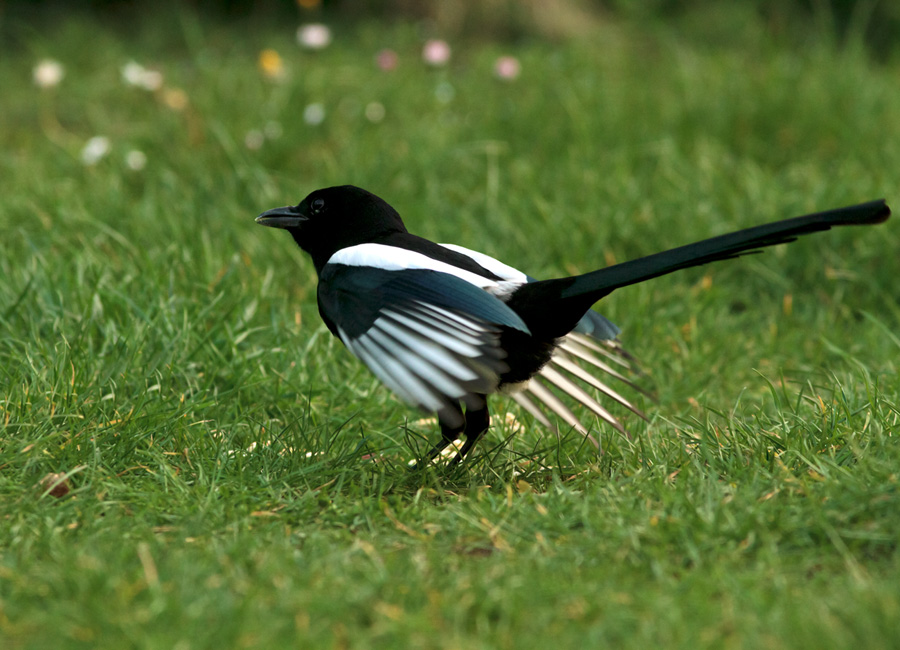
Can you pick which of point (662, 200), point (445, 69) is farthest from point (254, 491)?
point (445, 69)

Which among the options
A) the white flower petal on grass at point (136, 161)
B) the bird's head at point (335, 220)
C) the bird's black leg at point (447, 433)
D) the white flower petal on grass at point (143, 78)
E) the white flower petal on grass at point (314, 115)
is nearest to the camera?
the bird's black leg at point (447, 433)

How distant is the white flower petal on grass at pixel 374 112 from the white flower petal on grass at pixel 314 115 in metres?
0.24

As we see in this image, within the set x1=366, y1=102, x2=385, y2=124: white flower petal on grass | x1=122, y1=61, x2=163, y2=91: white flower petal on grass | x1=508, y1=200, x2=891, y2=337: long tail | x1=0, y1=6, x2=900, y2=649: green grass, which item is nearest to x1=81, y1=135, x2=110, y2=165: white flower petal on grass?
x1=0, y1=6, x2=900, y2=649: green grass

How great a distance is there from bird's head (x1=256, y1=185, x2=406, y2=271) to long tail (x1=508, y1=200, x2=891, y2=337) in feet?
1.84

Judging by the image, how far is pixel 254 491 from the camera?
2412 millimetres

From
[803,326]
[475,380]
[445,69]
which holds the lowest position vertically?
[803,326]

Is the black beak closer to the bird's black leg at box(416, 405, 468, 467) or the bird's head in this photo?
the bird's head

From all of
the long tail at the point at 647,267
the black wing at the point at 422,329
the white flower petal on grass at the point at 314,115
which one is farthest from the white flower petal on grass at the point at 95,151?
the long tail at the point at 647,267

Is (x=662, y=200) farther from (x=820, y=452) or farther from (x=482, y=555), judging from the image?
(x=482, y=555)

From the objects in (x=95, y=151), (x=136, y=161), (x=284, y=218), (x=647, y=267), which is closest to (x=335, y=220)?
(x=284, y=218)

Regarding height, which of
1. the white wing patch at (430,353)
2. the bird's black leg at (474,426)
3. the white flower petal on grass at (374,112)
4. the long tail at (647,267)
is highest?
the white flower petal on grass at (374,112)

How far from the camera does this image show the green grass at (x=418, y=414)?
6.13ft

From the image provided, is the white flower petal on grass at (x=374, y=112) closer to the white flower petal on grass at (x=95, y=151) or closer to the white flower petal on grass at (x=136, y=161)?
the white flower petal on grass at (x=136, y=161)

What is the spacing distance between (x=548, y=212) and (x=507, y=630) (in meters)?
2.66
